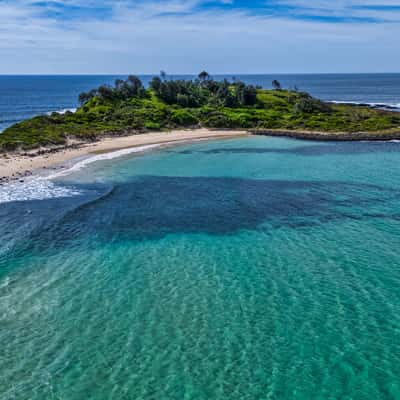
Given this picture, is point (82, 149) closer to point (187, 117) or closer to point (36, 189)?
point (36, 189)

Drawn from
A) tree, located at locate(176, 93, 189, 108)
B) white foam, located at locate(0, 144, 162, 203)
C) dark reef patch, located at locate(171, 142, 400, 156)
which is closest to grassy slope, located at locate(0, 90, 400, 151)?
tree, located at locate(176, 93, 189, 108)

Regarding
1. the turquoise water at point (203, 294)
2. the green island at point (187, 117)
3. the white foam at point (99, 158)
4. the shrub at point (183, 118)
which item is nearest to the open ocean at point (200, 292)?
the turquoise water at point (203, 294)

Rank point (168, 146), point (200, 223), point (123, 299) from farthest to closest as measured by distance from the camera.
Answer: point (168, 146) < point (200, 223) < point (123, 299)

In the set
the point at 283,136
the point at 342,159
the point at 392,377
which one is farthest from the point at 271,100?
the point at 392,377

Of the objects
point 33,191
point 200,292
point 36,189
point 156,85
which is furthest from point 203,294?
point 156,85

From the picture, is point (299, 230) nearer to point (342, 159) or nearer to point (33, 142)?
point (342, 159)

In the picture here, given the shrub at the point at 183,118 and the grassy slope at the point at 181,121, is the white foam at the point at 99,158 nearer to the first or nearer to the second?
the grassy slope at the point at 181,121

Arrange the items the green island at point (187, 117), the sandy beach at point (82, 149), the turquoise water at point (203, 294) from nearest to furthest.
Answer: the turquoise water at point (203, 294) → the sandy beach at point (82, 149) → the green island at point (187, 117)
